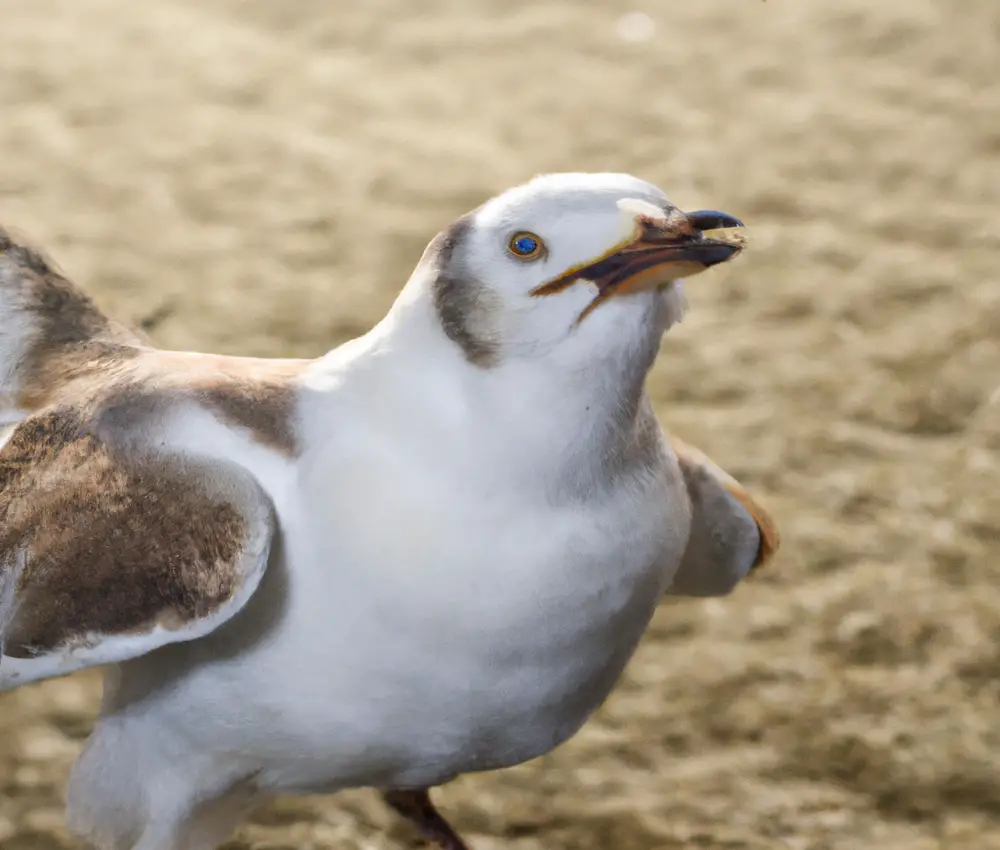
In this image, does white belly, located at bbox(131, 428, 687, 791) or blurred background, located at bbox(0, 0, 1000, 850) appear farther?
blurred background, located at bbox(0, 0, 1000, 850)

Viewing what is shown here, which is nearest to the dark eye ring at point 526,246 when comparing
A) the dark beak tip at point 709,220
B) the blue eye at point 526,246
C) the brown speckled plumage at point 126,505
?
the blue eye at point 526,246

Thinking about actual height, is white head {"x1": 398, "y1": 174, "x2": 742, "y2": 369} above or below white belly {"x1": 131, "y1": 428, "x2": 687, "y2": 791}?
above

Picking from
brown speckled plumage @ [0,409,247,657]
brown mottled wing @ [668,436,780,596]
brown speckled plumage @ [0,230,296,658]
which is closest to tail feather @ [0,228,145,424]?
brown speckled plumage @ [0,230,296,658]

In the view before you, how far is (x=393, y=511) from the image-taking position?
3.48 feet

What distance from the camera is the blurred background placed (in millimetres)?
1700

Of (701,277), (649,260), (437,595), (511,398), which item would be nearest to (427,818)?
(437,595)

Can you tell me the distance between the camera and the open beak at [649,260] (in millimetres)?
980

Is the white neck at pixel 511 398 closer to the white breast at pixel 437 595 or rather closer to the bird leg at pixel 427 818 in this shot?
the white breast at pixel 437 595

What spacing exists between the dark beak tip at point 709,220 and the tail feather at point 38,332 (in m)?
0.55

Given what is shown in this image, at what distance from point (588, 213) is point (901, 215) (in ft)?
5.84

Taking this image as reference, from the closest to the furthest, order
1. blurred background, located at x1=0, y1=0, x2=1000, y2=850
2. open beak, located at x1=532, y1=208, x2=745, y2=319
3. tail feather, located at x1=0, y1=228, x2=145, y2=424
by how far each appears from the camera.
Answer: open beak, located at x1=532, y1=208, x2=745, y2=319 → tail feather, located at x1=0, y1=228, x2=145, y2=424 → blurred background, located at x1=0, y1=0, x2=1000, y2=850

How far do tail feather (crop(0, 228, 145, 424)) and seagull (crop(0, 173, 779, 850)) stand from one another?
0.14 ft

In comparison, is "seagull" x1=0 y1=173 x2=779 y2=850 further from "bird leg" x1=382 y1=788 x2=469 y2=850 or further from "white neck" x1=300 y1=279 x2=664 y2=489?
"bird leg" x1=382 y1=788 x2=469 y2=850

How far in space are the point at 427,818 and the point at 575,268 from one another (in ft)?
2.73
